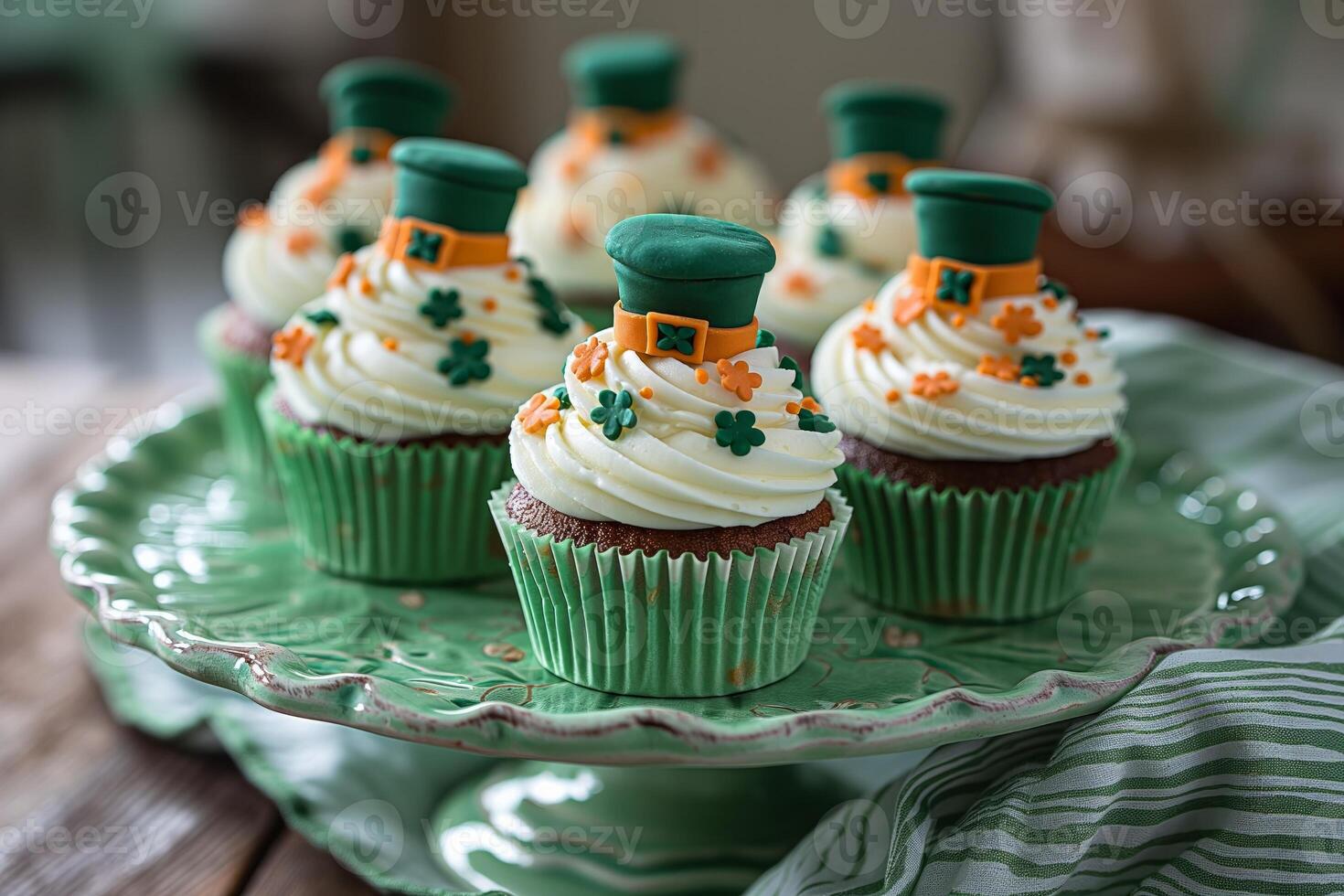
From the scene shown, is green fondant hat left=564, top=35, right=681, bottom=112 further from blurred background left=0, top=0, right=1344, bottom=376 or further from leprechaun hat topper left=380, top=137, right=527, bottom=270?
blurred background left=0, top=0, right=1344, bottom=376

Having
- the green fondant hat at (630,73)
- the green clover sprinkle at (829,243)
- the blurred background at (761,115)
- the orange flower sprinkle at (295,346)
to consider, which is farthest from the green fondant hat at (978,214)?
the blurred background at (761,115)

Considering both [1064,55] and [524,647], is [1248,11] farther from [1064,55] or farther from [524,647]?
[524,647]

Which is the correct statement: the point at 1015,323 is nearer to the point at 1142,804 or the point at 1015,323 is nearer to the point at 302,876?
the point at 1142,804

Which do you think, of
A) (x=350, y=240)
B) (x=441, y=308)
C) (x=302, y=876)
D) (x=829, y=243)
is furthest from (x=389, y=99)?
(x=302, y=876)

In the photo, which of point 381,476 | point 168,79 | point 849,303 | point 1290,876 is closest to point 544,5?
point 168,79

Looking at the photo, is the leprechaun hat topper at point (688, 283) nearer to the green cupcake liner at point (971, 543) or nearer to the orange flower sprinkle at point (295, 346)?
the green cupcake liner at point (971, 543)

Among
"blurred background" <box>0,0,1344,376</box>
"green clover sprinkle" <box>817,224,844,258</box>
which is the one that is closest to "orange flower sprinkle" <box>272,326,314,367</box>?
"green clover sprinkle" <box>817,224,844,258</box>

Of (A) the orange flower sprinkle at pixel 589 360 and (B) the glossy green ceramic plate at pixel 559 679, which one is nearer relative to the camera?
(B) the glossy green ceramic plate at pixel 559 679
